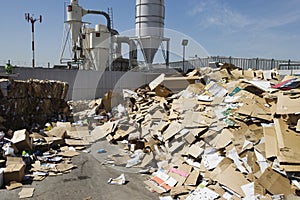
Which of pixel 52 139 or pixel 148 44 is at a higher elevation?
pixel 148 44

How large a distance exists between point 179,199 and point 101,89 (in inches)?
368

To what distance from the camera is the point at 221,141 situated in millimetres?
4137

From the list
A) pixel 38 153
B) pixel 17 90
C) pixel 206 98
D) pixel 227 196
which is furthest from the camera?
pixel 17 90

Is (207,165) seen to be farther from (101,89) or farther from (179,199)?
(101,89)

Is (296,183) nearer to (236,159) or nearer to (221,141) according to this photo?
(236,159)

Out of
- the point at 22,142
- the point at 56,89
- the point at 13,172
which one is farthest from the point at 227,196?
the point at 56,89

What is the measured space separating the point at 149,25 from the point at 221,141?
9296 mm

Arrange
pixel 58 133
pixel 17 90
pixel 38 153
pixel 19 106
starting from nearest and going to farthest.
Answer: pixel 38 153
pixel 58 133
pixel 17 90
pixel 19 106

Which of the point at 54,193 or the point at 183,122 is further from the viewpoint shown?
the point at 183,122

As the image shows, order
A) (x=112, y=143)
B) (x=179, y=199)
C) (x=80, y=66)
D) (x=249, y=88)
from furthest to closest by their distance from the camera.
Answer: (x=80, y=66), (x=112, y=143), (x=249, y=88), (x=179, y=199)

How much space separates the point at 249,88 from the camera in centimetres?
511

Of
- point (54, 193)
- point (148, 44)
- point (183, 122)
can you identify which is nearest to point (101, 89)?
point (148, 44)

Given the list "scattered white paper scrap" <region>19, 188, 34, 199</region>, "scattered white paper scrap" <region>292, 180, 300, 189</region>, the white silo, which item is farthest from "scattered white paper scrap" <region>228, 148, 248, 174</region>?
the white silo

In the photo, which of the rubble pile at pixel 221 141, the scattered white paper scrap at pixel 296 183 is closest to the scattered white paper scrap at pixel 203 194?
the rubble pile at pixel 221 141
